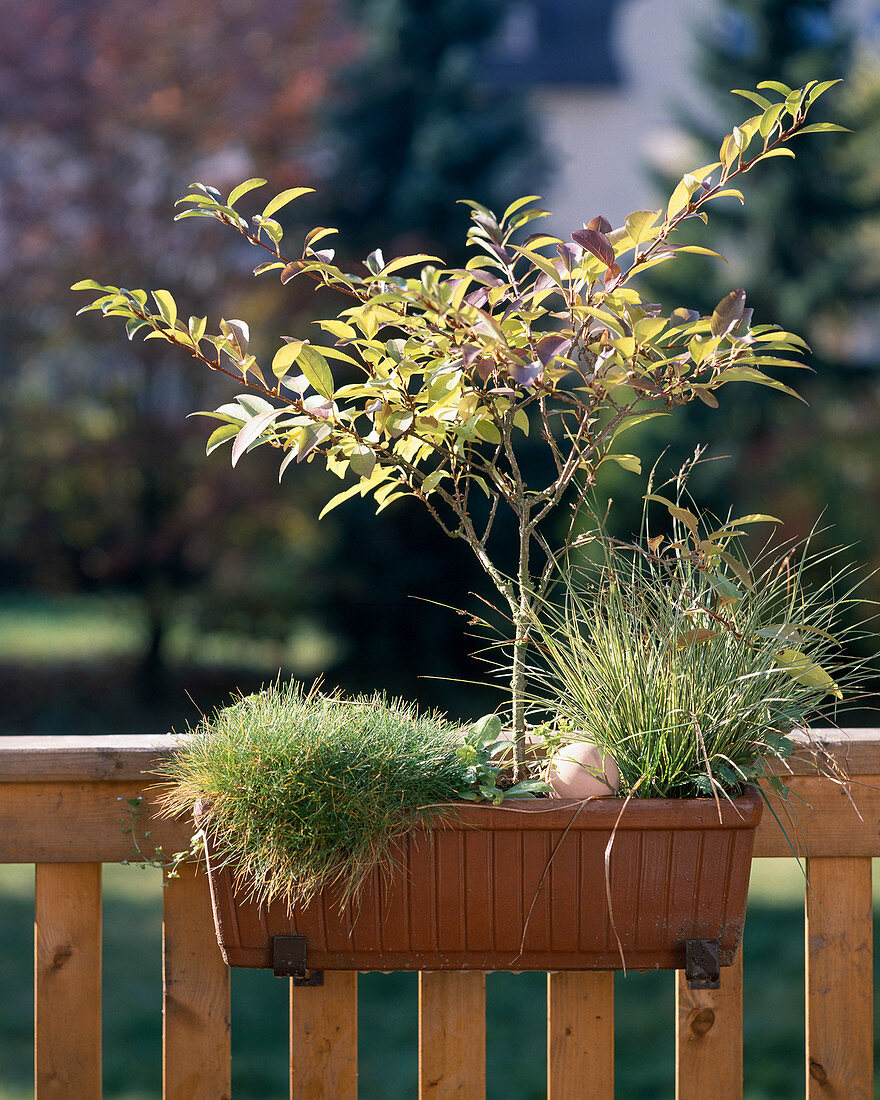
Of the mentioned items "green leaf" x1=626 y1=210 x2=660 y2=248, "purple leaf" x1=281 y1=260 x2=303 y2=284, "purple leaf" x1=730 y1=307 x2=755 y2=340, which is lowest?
"purple leaf" x1=730 y1=307 x2=755 y2=340

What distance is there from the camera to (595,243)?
3.16 feet

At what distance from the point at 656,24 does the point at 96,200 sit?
7.78 metres

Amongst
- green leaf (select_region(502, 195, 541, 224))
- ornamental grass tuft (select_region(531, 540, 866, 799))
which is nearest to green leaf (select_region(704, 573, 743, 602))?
ornamental grass tuft (select_region(531, 540, 866, 799))

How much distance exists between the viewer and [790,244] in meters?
7.59

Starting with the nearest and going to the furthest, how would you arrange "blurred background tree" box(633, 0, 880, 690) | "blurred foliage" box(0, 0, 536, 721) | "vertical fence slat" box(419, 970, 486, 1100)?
"vertical fence slat" box(419, 970, 486, 1100)
"blurred foliage" box(0, 0, 536, 721)
"blurred background tree" box(633, 0, 880, 690)

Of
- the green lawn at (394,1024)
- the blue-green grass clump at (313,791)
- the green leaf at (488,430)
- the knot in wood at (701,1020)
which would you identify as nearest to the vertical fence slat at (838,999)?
the knot in wood at (701,1020)

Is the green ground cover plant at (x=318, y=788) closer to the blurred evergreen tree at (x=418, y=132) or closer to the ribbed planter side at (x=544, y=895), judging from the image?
the ribbed planter side at (x=544, y=895)

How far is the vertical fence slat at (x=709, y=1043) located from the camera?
1.24 metres

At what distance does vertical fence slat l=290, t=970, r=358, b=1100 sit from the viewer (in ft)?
4.03

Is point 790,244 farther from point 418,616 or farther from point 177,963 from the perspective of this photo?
point 177,963

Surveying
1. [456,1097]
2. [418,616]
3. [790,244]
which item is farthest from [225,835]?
[790,244]

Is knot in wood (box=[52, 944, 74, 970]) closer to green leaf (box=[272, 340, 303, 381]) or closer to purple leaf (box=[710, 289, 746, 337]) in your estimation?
green leaf (box=[272, 340, 303, 381])

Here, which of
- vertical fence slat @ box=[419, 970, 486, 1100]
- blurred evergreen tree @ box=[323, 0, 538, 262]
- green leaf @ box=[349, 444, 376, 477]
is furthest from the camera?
blurred evergreen tree @ box=[323, 0, 538, 262]

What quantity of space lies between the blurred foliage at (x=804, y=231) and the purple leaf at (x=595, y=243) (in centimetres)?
580
